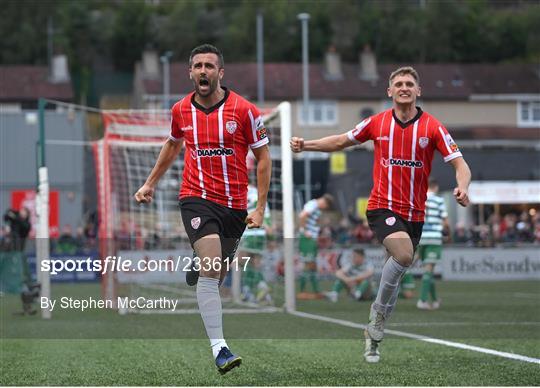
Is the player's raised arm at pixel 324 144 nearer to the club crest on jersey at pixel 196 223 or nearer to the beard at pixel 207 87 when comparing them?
the beard at pixel 207 87

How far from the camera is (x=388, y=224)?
911 centimetres

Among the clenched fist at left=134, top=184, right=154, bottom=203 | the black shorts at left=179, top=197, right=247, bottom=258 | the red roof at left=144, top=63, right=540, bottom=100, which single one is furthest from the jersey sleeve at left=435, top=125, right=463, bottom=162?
the red roof at left=144, top=63, right=540, bottom=100

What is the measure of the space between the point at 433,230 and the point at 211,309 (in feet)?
34.1

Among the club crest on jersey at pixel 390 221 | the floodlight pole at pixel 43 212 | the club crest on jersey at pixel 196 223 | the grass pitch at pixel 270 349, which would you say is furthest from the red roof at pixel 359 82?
the club crest on jersey at pixel 196 223

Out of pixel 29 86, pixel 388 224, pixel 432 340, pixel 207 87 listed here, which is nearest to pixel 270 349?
pixel 432 340

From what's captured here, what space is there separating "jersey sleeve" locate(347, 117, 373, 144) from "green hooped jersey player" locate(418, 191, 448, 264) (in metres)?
8.63

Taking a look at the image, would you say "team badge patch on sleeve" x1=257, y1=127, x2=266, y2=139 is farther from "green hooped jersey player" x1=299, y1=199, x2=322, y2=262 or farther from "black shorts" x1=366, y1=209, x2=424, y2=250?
"green hooped jersey player" x1=299, y1=199, x2=322, y2=262

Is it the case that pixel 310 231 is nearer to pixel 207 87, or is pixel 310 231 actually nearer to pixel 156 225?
pixel 156 225

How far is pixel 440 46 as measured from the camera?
10812cm

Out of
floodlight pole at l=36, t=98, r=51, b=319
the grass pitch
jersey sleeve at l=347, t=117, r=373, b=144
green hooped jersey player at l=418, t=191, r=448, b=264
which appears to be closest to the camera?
the grass pitch

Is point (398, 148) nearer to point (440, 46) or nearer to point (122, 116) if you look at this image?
point (122, 116)

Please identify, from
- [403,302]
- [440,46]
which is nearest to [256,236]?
[403,302]

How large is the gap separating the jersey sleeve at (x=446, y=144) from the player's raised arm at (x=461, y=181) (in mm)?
50

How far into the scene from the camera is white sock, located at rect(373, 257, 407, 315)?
917 centimetres
